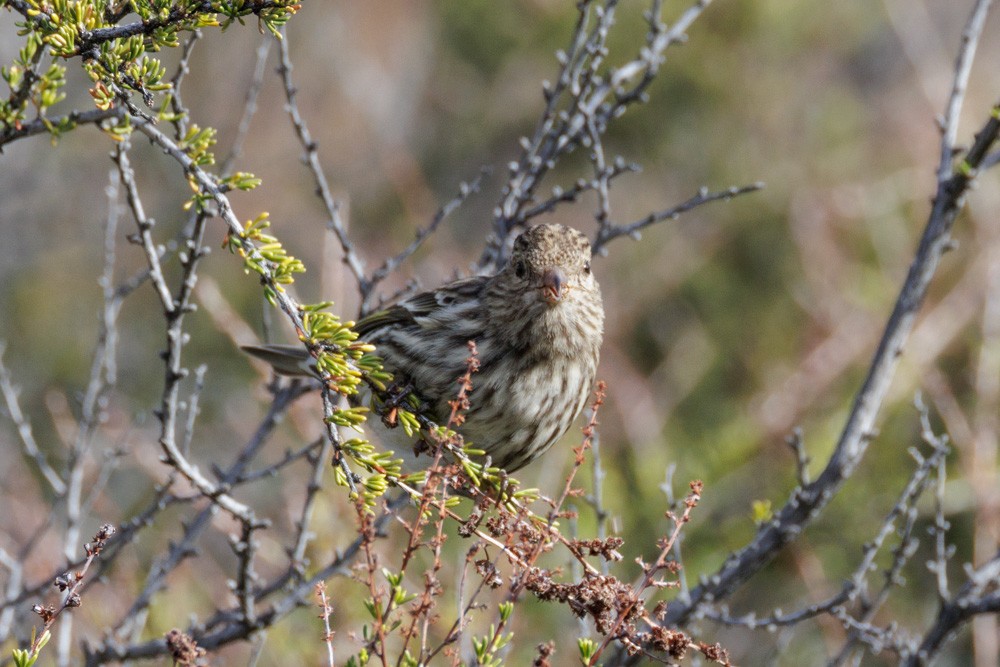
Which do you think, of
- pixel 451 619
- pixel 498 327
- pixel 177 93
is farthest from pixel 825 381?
pixel 177 93

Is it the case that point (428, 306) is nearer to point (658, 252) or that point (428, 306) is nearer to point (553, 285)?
point (553, 285)

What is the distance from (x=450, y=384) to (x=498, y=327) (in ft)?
1.09

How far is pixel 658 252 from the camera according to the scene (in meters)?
10.1

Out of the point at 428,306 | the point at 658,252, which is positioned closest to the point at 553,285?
the point at 428,306

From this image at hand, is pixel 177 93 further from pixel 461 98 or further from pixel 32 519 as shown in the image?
pixel 461 98

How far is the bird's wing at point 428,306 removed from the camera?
414cm

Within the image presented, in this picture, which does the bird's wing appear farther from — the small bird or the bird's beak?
the bird's beak

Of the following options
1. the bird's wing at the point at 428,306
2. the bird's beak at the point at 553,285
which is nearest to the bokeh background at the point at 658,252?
the bird's wing at the point at 428,306

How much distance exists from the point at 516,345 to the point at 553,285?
0.84 feet

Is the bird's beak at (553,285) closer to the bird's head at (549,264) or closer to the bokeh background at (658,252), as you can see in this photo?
the bird's head at (549,264)

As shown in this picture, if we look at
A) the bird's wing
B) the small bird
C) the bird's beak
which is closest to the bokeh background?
Result: the bird's wing

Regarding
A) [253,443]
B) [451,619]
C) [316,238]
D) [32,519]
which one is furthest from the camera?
[316,238]

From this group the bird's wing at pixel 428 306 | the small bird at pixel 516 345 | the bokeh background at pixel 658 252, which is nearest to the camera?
the small bird at pixel 516 345

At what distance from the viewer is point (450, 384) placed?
3775 millimetres
